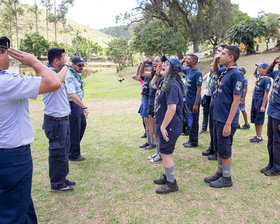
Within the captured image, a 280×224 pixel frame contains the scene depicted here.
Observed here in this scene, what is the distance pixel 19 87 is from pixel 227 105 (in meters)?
2.81

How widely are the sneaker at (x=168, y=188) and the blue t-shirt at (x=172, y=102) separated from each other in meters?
0.82

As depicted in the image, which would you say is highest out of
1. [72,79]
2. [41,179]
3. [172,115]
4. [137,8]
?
[137,8]

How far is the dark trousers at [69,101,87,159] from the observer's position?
14.7 ft

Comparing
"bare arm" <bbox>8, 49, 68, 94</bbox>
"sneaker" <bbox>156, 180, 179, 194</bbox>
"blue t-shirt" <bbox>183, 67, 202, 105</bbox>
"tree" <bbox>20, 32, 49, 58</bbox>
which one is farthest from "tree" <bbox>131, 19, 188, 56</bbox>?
"tree" <bbox>20, 32, 49, 58</bbox>

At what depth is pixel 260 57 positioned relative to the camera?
21.9 m

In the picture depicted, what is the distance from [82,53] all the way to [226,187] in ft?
152

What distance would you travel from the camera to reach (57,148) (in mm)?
3420

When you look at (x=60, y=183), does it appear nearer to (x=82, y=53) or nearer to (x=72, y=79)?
(x=72, y=79)

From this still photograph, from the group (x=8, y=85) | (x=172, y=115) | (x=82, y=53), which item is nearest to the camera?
(x=8, y=85)

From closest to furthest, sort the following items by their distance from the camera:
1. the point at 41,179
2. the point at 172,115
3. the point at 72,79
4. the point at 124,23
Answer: the point at 172,115, the point at 41,179, the point at 72,79, the point at 124,23

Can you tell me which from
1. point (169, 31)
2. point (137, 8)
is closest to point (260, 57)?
point (169, 31)

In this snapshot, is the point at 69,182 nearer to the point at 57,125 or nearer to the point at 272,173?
the point at 57,125

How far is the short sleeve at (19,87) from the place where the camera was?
1747 millimetres

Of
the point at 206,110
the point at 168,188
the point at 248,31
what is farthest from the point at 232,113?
the point at 248,31
